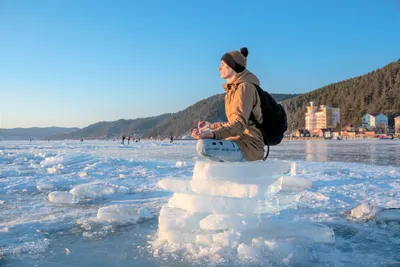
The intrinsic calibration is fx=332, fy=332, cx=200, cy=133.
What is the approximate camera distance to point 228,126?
10.2 feet

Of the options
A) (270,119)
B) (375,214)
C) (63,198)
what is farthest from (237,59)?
(63,198)

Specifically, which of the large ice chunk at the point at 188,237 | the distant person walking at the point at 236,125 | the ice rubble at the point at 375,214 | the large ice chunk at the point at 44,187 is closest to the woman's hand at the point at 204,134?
the distant person walking at the point at 236,125

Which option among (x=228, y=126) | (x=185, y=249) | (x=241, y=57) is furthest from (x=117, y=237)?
(x=241, y=57)

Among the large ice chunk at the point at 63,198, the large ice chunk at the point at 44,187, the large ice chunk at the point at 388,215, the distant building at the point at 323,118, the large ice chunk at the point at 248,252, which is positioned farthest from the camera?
the distant building at the point at 323,118

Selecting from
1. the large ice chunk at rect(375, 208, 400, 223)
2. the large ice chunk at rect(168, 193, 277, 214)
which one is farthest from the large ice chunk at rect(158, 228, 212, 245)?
the large ice chunk at rect(375, 208, 400, 223)

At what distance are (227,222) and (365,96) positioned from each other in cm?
14990

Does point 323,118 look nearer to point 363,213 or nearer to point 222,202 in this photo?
point 363,213

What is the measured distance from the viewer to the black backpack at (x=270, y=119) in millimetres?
3307

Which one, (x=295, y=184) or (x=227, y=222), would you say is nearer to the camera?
(x=227, y=222)

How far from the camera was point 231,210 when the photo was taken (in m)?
3.20

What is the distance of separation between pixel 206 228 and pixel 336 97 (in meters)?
161

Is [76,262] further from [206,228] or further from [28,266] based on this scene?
Answer: [206,228]

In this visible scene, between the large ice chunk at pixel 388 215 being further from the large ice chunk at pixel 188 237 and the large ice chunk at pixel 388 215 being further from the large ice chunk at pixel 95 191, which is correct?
the large ice chunk at pixel 95 191

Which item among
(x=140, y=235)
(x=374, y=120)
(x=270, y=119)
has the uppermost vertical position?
(x=374, y=120)
